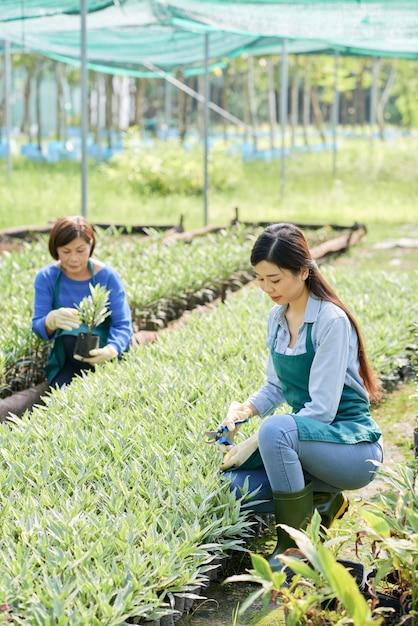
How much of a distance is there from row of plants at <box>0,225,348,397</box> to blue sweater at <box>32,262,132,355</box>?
0.17 metres

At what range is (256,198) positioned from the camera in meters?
14.6

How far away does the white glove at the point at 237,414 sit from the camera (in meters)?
3.18

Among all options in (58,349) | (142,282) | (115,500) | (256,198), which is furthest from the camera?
(256,198)

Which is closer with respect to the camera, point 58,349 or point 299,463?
point 299,463

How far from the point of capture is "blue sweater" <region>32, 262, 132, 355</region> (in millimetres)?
4777

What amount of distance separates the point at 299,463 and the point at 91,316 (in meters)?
1.73

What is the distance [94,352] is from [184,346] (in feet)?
1.74

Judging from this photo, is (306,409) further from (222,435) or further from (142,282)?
(142,282)

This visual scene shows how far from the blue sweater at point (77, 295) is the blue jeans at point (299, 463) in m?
1.71

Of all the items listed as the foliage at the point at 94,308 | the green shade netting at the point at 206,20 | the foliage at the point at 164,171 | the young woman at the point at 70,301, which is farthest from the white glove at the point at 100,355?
the foliage at the point at 164,171

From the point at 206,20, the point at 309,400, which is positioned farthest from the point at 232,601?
the point at 206,20

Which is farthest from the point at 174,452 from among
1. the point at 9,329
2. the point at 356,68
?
the point at 356,68

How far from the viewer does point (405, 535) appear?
2.45m

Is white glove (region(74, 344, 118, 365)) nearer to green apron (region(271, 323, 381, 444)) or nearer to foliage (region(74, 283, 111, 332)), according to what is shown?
foliage (region(74, 283, 111, 332))
